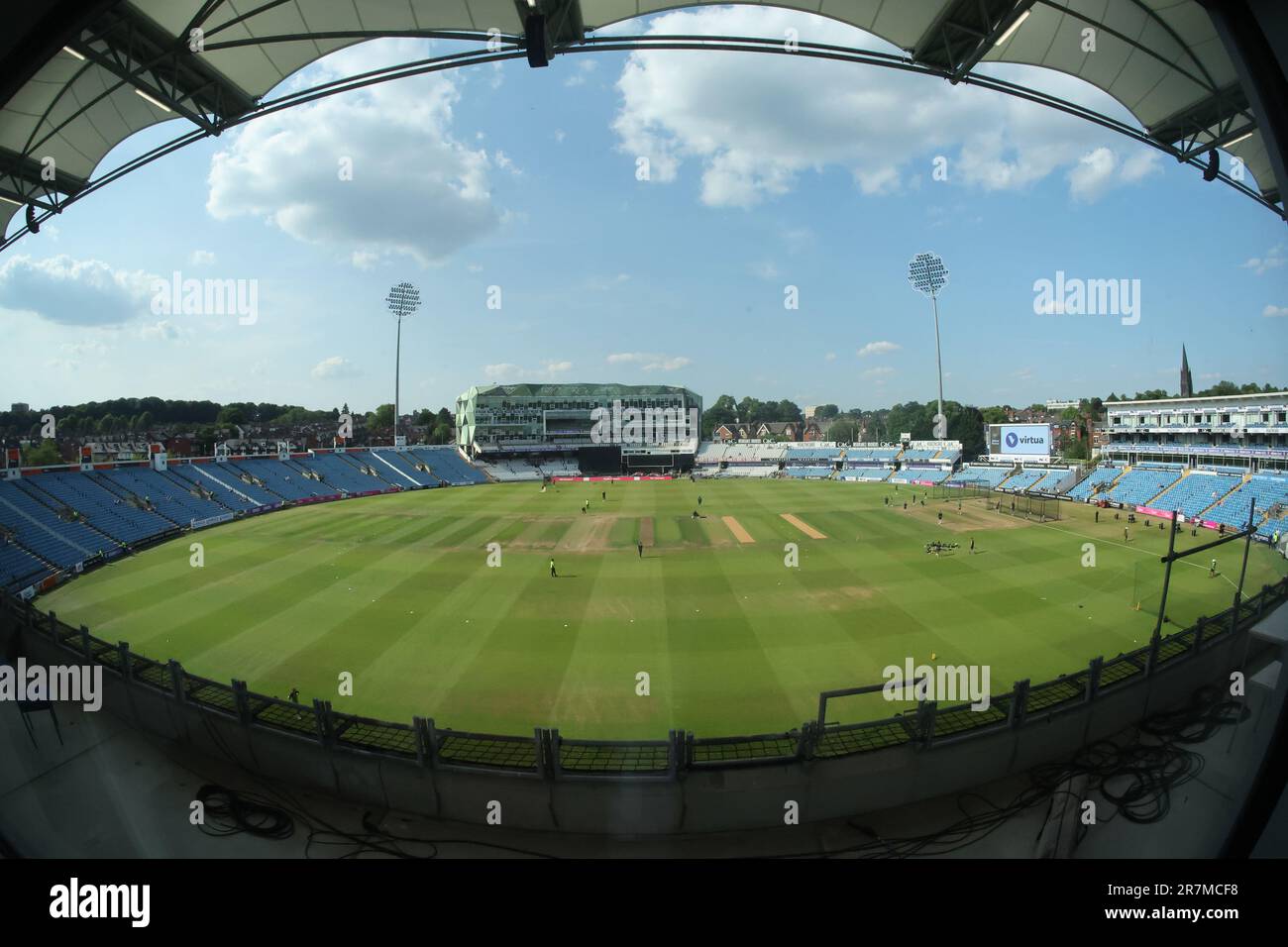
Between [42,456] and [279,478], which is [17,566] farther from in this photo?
[42,456]

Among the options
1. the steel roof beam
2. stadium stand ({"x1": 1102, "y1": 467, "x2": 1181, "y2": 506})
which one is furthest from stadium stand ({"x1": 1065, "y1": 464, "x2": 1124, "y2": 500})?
the steel roof beam

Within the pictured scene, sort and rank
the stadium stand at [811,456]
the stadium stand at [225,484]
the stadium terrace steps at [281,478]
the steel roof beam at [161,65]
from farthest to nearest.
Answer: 1. the stadium stand at [811,456]
2. the stadium terrace steps at [281,478]
3. the stadium stand at [225,484]
4. the steel roof beam at [161,65]

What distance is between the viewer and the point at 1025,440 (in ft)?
185

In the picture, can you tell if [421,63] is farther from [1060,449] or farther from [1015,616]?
[1060,449]

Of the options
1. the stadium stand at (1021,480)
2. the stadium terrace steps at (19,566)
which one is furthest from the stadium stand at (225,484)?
the stadium stand at (1021,480)

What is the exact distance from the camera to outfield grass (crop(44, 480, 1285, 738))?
11.8 m

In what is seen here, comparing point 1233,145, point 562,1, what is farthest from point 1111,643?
point 562,1

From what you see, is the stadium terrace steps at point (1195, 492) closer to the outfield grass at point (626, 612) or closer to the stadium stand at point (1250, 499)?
the stadium stand at point (1250, 499)

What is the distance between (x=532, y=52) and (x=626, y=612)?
15404mm

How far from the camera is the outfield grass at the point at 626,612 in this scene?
38.7 ft

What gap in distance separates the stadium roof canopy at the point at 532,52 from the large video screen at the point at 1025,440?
58606 millimetres

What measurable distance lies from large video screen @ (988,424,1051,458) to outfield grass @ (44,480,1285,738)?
2828 centimetres

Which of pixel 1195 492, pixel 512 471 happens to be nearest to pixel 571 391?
pixel 512 471

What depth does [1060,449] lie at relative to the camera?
82.3m
